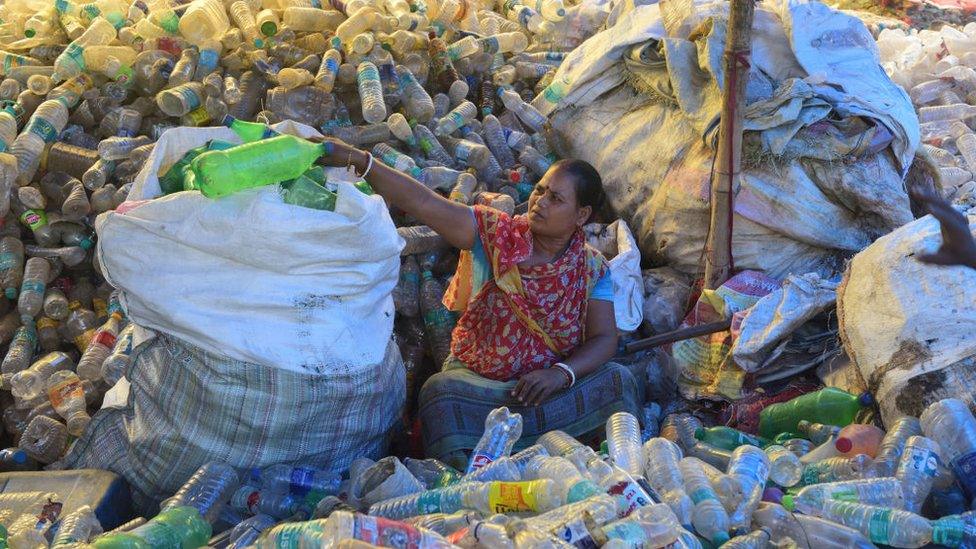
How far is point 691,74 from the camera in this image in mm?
4809

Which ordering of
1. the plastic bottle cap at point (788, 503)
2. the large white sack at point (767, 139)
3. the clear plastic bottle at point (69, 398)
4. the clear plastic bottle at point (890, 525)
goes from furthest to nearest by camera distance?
the large white sack at point (767, 139) < the clear plastic bottle at point (69, 398) < the plastic bottle cap at point (788, 503) < the clear plastic bottle at point (890, 525)

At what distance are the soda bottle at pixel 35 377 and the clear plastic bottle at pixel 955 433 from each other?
3382 mm

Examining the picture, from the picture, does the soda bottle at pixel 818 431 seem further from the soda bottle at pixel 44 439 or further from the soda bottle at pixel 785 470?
the soda bottle at pixel 44 439

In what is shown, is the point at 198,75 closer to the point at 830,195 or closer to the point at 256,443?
the point at 256,443

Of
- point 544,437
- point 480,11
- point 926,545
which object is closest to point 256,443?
point 544,437

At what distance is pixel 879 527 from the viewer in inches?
108

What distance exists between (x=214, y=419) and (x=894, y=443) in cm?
226

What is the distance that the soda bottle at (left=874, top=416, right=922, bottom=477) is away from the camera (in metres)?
3.11

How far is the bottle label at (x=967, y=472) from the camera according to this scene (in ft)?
9.89

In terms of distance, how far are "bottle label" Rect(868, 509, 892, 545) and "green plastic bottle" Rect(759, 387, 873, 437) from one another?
0.98 metres

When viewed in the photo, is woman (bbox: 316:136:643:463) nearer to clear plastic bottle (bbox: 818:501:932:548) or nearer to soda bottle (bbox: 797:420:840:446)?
soda bottle (bbox: 797:420:840:446)

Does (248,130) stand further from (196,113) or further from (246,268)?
(196,113)

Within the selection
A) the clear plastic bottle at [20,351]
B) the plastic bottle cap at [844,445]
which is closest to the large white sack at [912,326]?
the plastic bottle cap at [844,445]

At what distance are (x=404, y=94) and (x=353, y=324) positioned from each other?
221cm
